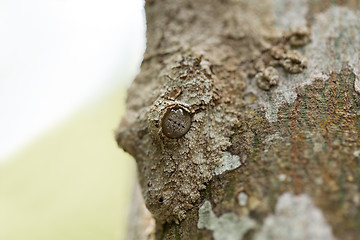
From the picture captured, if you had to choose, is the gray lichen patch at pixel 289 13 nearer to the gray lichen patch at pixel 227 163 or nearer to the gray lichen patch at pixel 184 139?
the gray lichen patch at pixel 184 139

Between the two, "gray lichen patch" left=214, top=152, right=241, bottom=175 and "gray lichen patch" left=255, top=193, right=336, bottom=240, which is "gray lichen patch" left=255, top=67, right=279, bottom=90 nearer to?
"gray lichen patch" left=214, top=152, right=241, bottom=175

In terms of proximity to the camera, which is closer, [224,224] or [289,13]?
[224,224]

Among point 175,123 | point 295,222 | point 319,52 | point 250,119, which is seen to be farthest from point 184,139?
point 319,52

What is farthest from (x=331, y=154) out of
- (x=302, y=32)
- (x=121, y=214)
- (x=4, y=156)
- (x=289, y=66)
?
(x=4, y=156)

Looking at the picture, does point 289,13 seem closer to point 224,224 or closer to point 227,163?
point 227,163

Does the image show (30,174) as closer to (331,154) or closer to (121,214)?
(121,214)
